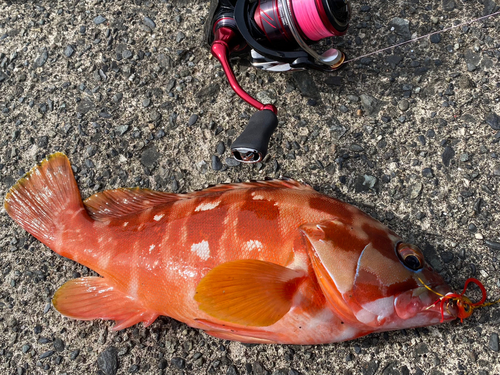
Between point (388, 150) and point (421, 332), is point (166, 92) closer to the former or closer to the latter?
point (388, 150)

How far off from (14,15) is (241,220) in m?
2.36

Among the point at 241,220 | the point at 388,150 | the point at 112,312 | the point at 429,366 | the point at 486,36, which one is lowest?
the point at 429,366

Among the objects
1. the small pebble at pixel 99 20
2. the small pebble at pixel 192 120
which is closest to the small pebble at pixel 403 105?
the small pebble at pixel 192 120

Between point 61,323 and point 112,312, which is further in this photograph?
point 61,323

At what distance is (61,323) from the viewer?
2027 mm

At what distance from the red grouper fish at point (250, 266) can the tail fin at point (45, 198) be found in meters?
0.03

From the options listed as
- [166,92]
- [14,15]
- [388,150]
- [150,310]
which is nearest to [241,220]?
[150,310]

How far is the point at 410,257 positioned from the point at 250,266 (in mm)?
663

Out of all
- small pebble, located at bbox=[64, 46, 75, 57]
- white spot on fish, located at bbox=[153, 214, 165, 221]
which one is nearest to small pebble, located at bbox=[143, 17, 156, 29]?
small pebble, located at bbox=[64, 46, 75, 57]

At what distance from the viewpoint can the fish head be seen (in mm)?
1486

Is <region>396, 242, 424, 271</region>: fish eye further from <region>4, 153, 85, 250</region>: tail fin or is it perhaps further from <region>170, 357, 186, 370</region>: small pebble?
<region>4, 153, 85, 250</region>: tail fin

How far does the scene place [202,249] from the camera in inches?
64.4

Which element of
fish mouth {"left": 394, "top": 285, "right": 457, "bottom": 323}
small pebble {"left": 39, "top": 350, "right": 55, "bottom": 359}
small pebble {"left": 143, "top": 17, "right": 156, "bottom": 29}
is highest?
small pebble {"left": 143, "top": 17, "right": 156, "bottom": 29}

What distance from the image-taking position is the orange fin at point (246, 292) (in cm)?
148
